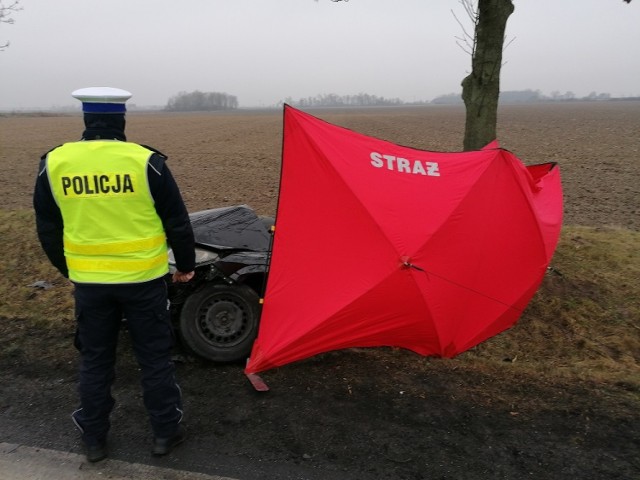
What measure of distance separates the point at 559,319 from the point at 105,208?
405cm

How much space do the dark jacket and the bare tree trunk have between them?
413 centimetres

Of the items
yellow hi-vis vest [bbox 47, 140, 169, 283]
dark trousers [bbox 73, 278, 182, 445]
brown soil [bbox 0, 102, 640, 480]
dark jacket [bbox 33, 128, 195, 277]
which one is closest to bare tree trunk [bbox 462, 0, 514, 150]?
brown soil [bbox 0, 102, 640, 480]

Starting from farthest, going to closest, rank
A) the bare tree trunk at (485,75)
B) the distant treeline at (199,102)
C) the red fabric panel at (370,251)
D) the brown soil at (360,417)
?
the distant treeline at (199,102) → the bare tree trunk at (485,75) → the red fabric panel at (370,251) → the brown soil at (360,417)

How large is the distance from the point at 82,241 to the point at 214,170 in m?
13.3

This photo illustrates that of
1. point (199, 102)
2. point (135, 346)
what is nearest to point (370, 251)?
point (135, 346)

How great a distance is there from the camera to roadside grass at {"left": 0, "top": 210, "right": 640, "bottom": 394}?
13.1ft

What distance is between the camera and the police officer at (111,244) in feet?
9.07

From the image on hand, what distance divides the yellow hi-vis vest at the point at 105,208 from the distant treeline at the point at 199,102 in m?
166

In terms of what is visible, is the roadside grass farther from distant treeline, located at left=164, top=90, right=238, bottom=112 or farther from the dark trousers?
distant treeline, located at left=164, top=90, right=238, bottom=112

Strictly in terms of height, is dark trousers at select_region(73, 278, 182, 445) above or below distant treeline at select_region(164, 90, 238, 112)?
below

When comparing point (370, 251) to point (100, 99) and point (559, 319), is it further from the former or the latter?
point (559, 319)

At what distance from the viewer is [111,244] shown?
2.80 meters

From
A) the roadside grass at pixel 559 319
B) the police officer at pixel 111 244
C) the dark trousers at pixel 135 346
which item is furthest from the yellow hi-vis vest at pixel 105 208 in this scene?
the roadside grass at pixel 559 319

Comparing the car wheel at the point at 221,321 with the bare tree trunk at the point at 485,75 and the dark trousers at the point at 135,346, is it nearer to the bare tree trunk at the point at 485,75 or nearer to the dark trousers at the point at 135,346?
the dark trousers at the point at 135,346
